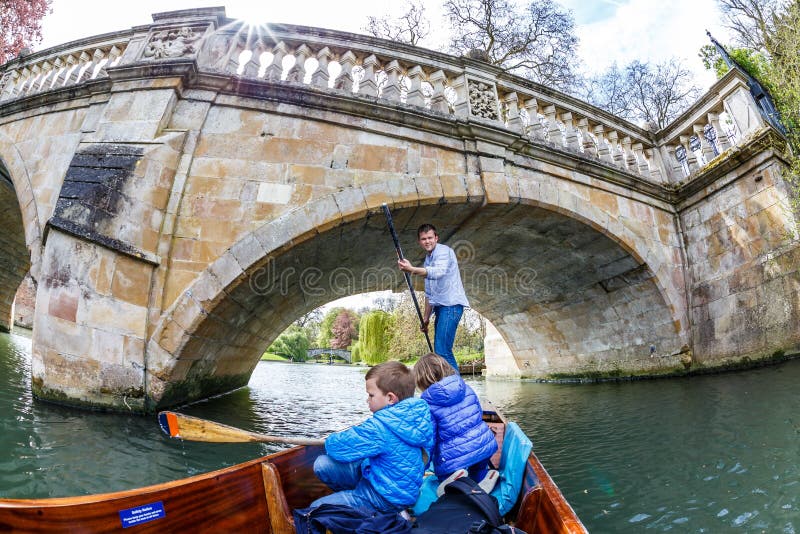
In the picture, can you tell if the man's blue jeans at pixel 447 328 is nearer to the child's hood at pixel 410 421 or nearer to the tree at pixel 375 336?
the child's hood at pixel 410 421

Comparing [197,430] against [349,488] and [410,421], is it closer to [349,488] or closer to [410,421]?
[349,488]

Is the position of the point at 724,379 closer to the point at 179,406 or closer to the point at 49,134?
the point at 179,406

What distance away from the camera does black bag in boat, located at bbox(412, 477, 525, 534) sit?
1.36 m

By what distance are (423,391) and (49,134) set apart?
7.25 m

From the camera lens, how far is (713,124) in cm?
675

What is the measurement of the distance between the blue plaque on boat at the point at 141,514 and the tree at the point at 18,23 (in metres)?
17.1

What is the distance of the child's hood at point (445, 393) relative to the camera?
6.41ft

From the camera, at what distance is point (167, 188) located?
456 centimetres

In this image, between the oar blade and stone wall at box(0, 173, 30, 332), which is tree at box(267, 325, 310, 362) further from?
the oar blade

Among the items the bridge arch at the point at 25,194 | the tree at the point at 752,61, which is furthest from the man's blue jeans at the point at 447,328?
the tree at the point at 752,61

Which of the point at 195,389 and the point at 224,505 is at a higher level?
the point at 195,389

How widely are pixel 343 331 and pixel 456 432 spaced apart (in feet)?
133

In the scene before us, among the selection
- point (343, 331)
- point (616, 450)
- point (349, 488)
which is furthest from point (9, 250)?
point (343, 331)

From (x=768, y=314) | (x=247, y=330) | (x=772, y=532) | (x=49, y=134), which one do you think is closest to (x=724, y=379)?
(x=768, y=314)
